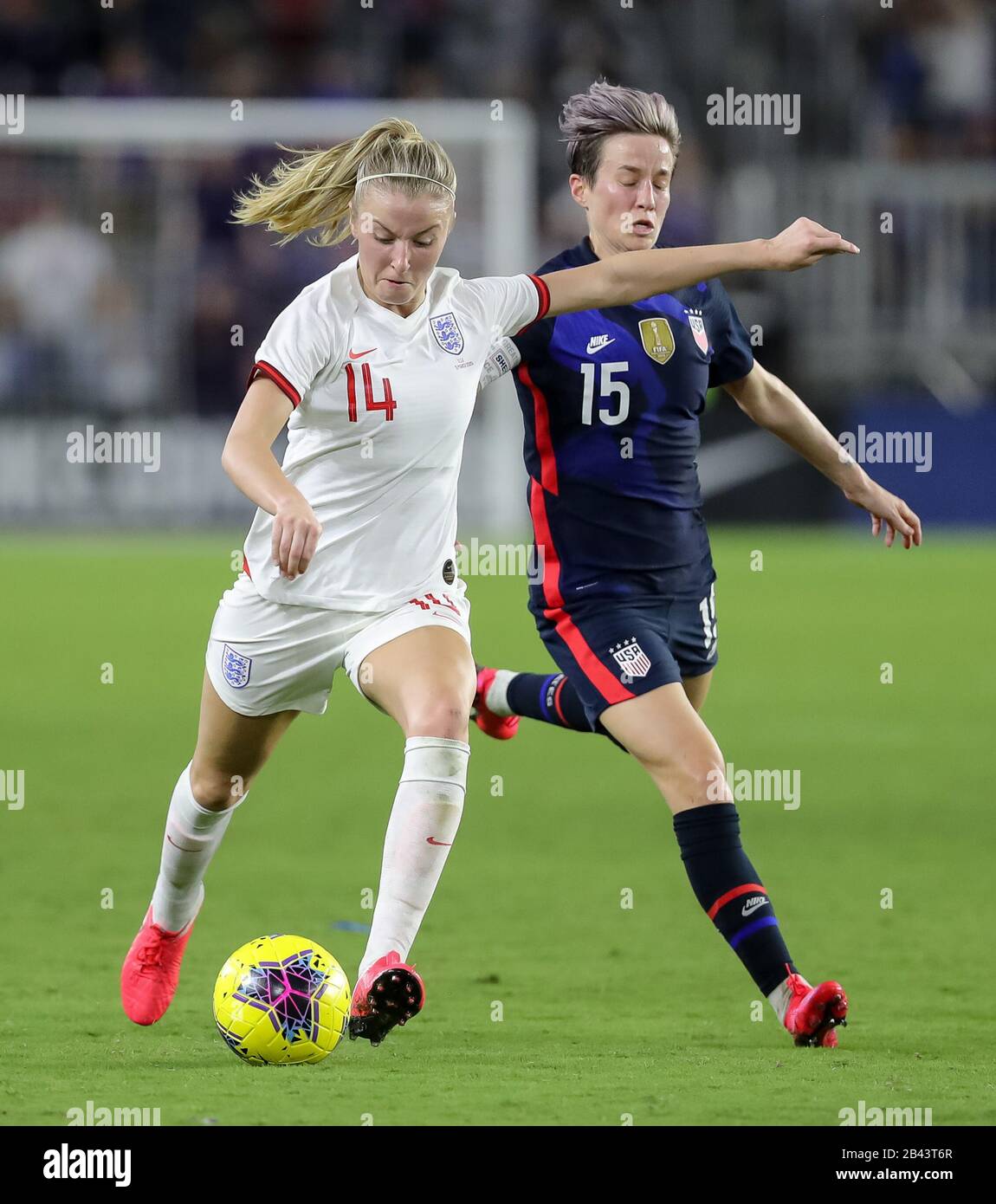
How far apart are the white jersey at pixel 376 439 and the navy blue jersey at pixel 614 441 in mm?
492

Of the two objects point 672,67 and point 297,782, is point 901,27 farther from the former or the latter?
point 297,782

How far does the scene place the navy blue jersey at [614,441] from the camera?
5.44 metres

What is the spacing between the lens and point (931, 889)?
696cm

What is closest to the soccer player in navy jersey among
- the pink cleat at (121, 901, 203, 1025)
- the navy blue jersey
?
the navy blue jersey

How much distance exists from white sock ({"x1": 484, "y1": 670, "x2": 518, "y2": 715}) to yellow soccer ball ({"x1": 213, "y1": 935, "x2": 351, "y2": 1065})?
7.70 ft

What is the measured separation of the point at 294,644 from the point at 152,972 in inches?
38.6

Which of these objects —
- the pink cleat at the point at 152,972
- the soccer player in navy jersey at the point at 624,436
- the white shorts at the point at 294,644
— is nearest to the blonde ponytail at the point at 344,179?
the soccer player in navy jersey at the point at 624,436

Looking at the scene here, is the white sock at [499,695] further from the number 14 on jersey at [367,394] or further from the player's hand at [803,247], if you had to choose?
the player's hand at [803,247]

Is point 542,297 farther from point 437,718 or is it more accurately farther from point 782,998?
point 782,998

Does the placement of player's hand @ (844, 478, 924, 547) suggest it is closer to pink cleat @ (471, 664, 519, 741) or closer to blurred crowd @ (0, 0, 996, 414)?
pink cleat @ (471, 664, 519, 741)

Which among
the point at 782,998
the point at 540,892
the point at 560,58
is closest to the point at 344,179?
the point at 782,998

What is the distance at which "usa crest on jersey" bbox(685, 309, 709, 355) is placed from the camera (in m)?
5.54

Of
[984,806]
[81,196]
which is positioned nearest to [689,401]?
[984,806]

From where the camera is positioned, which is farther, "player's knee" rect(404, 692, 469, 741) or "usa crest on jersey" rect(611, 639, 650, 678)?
"usa crest on jersey" rect(611, 639, 650, 678)
